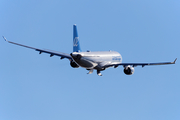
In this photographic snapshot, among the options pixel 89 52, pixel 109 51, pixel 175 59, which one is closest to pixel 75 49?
pixel 89 52

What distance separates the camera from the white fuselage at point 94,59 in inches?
2781

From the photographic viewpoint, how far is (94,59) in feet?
241

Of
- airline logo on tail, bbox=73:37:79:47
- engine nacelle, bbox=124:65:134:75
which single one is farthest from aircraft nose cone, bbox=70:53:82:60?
engine nacelle, bbox=124:65:134:75

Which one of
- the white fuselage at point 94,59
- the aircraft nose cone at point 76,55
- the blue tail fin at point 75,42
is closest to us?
the aircraft nose cone at point 76,55

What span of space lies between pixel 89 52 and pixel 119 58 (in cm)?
1338

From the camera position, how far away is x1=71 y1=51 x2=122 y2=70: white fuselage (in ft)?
232

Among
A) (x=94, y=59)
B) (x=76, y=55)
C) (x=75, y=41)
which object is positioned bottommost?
(x=76, y=55)

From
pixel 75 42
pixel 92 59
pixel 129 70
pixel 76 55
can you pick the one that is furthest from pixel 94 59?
pixel 129 70

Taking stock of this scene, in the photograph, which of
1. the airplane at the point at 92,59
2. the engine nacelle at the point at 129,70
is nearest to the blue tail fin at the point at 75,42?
the airplane at the point at 92,59

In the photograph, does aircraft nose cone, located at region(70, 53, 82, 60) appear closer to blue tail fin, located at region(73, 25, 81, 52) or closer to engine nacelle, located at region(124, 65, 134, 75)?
blue tail fin, located at region(73, 25, 81, 52)

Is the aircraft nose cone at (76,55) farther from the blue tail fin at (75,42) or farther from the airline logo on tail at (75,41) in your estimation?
the airline logo on tail at (75,41)

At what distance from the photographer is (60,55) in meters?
78.0

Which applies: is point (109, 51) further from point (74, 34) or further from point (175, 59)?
point (175, 59)

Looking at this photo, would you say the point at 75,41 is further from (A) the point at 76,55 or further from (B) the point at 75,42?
(A) the point at 76,55
